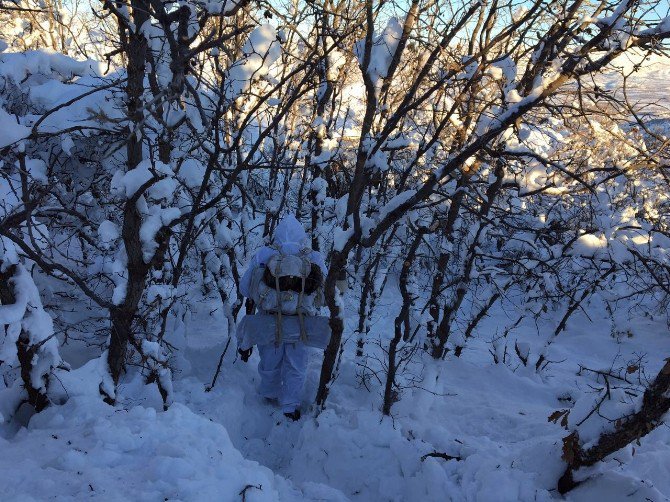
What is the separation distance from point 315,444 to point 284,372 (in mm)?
878

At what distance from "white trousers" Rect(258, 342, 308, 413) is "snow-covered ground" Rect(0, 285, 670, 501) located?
0.19 metres

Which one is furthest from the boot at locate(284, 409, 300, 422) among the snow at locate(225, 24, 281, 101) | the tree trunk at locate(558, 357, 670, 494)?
the snow at locate(225, 24, 281, 101)

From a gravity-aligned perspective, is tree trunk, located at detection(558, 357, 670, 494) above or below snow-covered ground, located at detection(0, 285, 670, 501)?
above

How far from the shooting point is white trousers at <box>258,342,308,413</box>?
464 cm

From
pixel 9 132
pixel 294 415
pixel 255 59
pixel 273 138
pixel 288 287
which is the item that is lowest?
pixel 294 415

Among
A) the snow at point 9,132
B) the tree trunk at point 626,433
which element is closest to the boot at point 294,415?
the tree trunk at point 626,433

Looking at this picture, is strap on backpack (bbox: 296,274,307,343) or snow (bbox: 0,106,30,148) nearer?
snow (bbox: 0,106,30,148)

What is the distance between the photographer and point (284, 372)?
4.71m

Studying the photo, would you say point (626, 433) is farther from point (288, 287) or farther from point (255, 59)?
point (255, 59)

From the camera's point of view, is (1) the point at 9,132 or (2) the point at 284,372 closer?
(1) the point at 9,132

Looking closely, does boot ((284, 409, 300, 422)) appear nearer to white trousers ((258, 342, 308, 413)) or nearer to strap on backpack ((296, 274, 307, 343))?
white trousers ((258, 342, 308, 413))

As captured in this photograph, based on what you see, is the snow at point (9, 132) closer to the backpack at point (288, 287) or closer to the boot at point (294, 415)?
the backpack at point (288, 287)

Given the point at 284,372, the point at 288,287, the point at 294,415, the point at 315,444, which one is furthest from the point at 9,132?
the point at 294,415

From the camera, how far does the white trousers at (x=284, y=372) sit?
4645 millimetres
